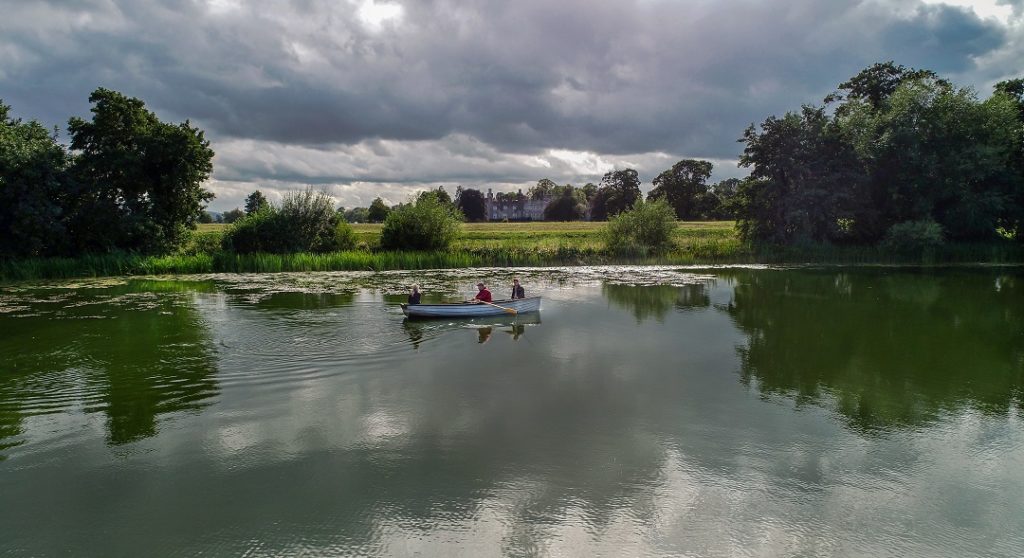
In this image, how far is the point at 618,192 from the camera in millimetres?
94062

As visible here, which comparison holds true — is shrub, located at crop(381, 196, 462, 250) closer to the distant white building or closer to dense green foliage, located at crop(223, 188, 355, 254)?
dense green foliage, located at crop(223, 188, 355, 254)

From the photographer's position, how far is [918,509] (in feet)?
20.4

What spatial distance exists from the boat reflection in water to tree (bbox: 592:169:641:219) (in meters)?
76.0

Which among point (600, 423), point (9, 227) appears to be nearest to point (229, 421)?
point (600, 423)

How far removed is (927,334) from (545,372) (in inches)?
406

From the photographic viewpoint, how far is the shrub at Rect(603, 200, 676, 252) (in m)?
38.2

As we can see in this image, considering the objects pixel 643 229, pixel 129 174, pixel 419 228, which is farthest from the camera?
pixel 643 229

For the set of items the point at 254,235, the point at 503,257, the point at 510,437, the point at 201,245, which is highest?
the point at 254,235

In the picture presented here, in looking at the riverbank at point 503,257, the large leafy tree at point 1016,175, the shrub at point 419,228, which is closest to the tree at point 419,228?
the shrub at point 419,228

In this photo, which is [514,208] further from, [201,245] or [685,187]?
[201,245]

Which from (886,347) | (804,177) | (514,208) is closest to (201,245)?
(886,347)

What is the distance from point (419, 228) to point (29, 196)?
19401 millimetres

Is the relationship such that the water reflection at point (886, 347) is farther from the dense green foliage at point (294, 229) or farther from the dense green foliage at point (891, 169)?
the dense green foliage at point (294, 229)

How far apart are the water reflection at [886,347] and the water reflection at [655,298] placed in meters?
1.40
